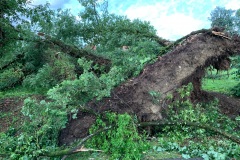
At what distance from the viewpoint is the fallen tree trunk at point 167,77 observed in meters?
5.97

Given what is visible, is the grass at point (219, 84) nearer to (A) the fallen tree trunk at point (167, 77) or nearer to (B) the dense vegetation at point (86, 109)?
(B) the dense vegetation at point (86, 109)

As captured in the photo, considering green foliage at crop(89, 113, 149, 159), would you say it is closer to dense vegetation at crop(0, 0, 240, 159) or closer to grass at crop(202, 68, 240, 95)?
dense vegetation at crop(0, 0, 240, 159)

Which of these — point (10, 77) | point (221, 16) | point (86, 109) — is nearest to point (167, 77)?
point (86, 109)

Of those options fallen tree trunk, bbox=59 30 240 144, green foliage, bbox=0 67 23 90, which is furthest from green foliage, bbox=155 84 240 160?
green foliage, bbox=0 67 23 90

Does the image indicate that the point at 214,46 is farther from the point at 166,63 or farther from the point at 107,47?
the point at 107,47

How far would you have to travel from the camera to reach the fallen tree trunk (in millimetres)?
5973

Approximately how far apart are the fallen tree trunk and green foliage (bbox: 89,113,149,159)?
0.40m

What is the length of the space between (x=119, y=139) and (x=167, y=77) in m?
2.62

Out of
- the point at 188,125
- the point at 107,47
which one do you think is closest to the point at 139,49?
the point at 107,47

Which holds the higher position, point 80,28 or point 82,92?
point 80,28

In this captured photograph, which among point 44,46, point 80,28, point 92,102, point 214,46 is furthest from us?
point 80,28

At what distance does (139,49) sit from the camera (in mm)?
12125

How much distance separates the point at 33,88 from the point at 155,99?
8.08 metres

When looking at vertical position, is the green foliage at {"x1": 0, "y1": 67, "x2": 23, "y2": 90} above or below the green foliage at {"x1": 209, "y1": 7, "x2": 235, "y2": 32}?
below
